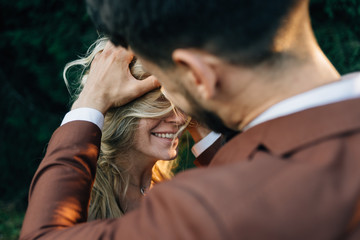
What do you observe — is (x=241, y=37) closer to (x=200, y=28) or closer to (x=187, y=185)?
(x=200, y=28)

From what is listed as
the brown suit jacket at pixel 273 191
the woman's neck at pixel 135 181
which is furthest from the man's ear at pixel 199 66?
the woman's neck at pixel 135 181

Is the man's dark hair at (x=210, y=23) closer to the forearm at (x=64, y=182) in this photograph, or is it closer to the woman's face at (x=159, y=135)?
the forearm at (x=64, y=182)

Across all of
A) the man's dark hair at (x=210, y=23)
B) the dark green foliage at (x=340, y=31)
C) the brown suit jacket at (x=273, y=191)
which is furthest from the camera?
the dark green foliage at (x=340, y=31)

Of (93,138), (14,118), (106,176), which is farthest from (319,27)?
(14,118)

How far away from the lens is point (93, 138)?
57.5 inches

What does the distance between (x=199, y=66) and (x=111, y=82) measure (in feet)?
3.07

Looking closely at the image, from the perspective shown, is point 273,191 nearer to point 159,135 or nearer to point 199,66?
point 199,66

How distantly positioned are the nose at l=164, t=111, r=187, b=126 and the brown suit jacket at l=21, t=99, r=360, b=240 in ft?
4.44

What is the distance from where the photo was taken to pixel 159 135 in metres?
2.45

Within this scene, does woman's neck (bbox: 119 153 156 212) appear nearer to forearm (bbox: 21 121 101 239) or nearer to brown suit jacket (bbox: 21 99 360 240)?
forearm (bbox: 21 121 101 239)

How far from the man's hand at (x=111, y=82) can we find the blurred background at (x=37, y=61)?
253 centimetres

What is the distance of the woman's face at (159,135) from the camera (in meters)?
2.40

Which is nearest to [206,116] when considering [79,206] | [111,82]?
[79,206]

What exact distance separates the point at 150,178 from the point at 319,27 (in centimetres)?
250
